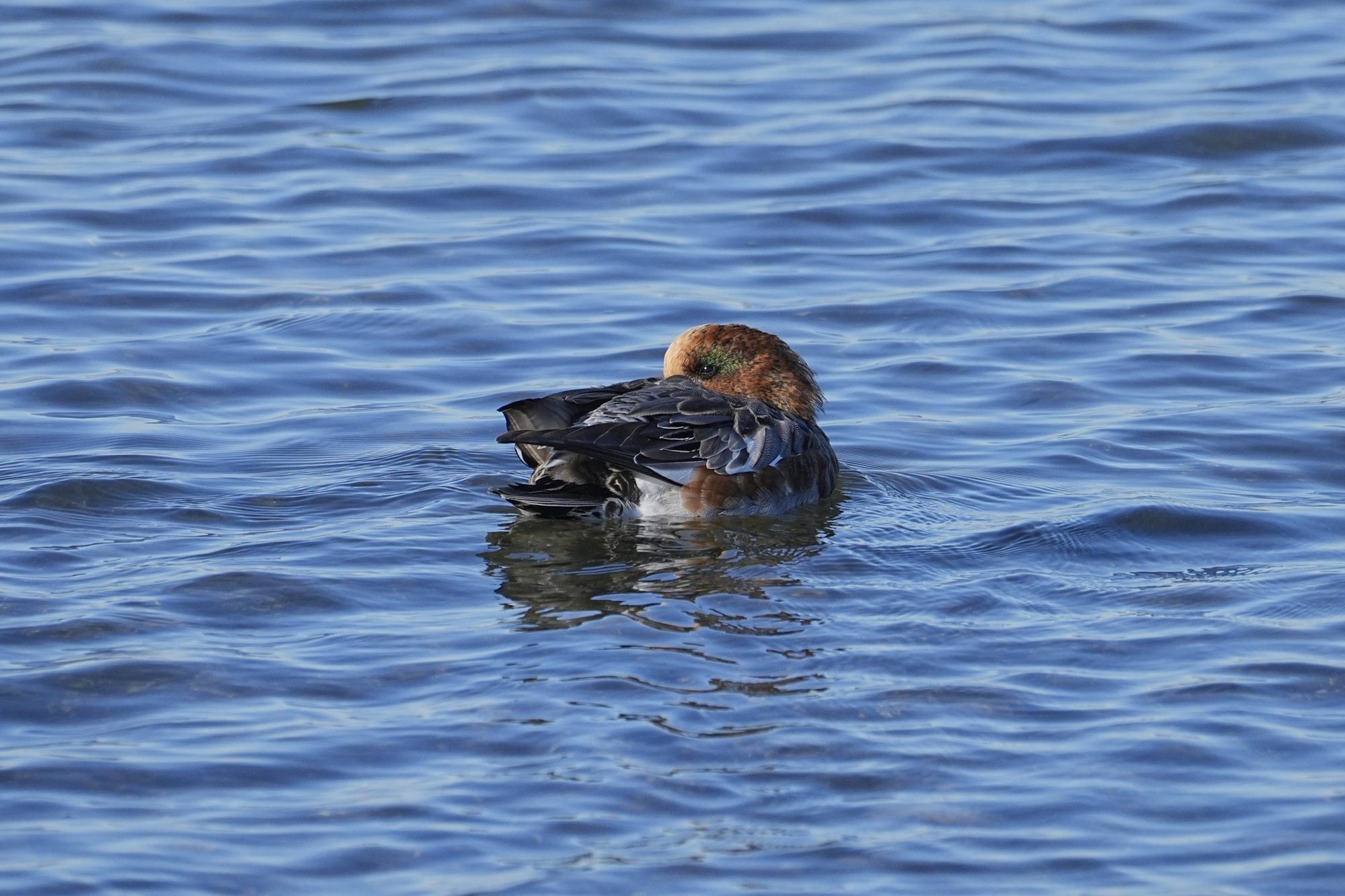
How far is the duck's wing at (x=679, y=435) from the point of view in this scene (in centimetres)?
709

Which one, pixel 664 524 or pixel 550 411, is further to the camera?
pixel 664 524

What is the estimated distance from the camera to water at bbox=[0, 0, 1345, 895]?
16.6 ft

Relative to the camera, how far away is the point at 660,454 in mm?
7297

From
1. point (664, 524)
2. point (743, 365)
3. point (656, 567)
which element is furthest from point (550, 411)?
point (743, 365)

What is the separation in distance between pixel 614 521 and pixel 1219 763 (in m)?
2.79

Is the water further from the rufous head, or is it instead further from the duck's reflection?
the rufous head

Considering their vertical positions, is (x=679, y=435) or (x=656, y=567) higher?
(x=679, y=435)

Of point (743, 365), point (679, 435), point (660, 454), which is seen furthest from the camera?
point (743, 365)

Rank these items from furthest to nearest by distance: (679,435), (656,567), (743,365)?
(743,365) < (679,435) < (656,567)

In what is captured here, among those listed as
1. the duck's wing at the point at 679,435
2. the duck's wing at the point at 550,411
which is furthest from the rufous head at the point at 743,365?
the duck's wing at the point at 550,411

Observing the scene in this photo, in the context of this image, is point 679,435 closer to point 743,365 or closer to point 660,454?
point 660,454

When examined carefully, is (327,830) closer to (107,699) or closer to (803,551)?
(107,699)

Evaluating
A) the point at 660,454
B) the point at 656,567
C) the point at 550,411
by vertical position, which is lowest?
the point at 656,567

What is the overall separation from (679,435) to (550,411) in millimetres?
498
